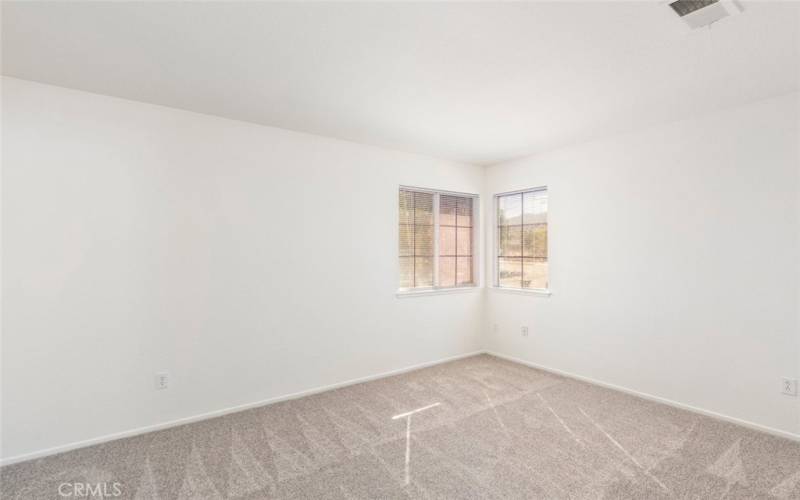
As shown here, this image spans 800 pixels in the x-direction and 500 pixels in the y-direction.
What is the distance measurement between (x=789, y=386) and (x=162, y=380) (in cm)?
469

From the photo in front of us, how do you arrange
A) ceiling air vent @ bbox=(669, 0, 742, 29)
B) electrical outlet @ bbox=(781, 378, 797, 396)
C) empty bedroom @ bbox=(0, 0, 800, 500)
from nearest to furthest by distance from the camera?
ceiling air vent @ bbox=(669, 0, 742, 29), empty bedroom @ bbox=(0, 0, 800, 500), electrical outlet @ bbox=(781, 378, 797, 396)

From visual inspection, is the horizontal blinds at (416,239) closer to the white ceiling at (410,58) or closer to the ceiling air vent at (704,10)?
the white ceiling at (410,58)

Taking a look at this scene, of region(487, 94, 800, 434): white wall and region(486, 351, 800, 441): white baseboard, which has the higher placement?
region(487, 94, 800, 434): white wall

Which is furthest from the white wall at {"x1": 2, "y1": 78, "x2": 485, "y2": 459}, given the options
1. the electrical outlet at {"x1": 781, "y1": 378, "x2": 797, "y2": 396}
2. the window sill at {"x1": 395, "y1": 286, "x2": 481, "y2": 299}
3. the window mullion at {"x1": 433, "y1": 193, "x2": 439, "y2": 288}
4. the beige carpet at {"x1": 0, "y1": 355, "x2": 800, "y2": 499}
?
the electrical outlet at {"x1": 781, "y1": 378, "x2": 797, "y2": 396}

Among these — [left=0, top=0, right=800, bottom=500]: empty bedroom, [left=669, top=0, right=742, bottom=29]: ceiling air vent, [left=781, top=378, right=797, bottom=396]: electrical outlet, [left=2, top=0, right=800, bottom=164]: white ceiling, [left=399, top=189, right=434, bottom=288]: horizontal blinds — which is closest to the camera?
[left=669, top=0, right=742, bottom=29]: ceiling air vent

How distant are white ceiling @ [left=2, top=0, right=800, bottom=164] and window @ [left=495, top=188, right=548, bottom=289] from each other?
4.74 ft

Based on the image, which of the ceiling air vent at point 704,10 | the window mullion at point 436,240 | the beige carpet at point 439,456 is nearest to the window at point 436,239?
the window mullion at point 436,240

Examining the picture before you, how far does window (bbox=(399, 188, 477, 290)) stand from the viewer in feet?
14.6

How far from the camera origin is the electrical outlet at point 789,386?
273 cm

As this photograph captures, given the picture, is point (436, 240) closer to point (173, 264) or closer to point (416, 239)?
point (416, 239)

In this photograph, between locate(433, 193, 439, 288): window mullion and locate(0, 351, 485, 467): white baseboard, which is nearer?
locate(0, 351, 485, 467): white baseboard

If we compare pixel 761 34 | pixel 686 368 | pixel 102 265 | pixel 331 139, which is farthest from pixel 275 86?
pixel 686 368

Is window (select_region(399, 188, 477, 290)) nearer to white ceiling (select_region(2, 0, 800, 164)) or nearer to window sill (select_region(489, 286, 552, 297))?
window sill (select_region(489, 286, 552, 297))

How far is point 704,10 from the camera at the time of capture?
5.87ft
